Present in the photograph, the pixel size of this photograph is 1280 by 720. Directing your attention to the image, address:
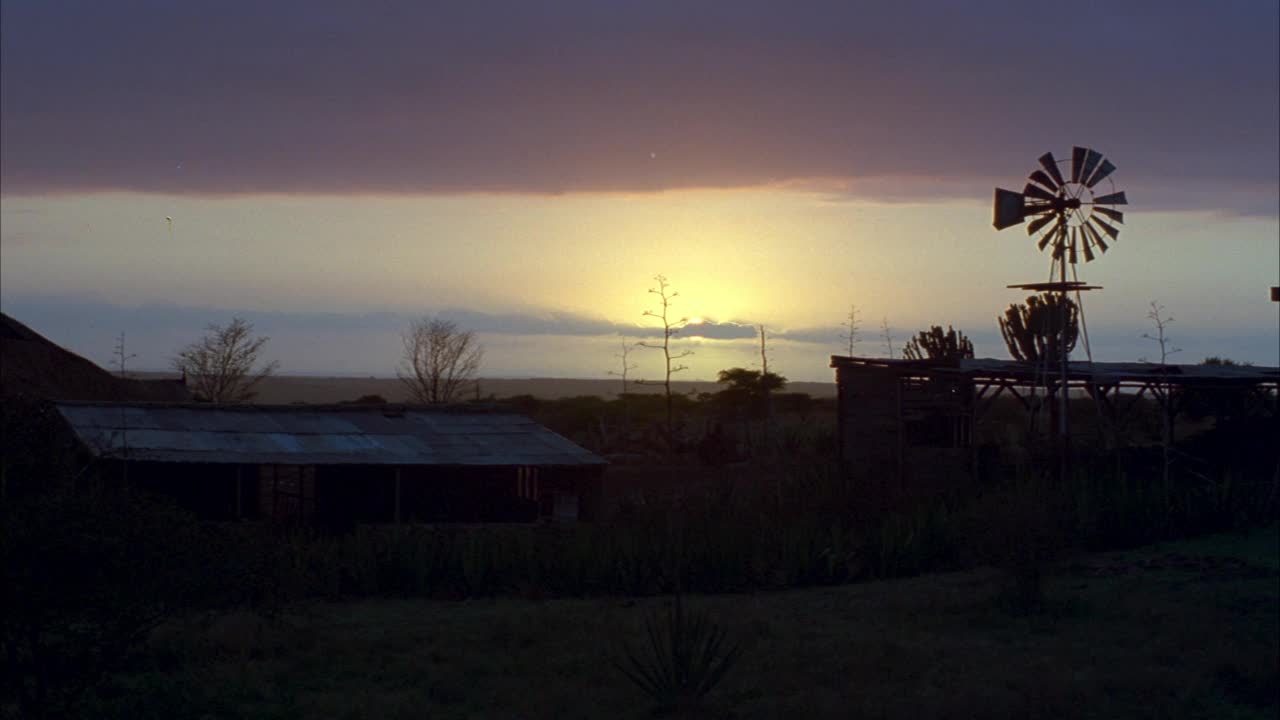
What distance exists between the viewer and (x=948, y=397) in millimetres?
26156

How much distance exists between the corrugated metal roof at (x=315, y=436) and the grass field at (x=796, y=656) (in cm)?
539

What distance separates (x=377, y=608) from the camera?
15.7 metres

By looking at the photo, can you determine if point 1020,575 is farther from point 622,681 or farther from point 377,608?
point 377,608

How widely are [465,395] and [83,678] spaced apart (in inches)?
1619

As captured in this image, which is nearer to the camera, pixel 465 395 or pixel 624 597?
pixel 624 597

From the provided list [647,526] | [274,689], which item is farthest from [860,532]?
[274,689]

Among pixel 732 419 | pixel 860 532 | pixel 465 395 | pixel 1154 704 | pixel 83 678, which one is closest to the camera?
pixel 83 678

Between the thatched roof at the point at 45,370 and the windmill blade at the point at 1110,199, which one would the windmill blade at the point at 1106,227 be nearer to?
the windmill blade at the point at 1110,199

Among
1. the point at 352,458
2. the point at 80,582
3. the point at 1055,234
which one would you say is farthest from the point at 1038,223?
the point at 80,582

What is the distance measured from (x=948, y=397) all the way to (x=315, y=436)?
532 inches

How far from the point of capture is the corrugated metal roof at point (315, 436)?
66.5ft

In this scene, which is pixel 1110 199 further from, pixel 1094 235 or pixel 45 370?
pixel 45 370

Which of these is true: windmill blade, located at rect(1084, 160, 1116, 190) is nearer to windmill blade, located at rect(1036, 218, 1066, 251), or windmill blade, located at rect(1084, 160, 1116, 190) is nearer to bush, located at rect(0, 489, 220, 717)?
windmill blade, located at rect(1036, 218, 1066, 251)

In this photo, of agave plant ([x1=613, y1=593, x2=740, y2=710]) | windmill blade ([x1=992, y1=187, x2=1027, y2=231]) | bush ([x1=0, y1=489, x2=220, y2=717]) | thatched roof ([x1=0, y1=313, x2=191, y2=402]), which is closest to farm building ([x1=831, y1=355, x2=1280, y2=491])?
windmill blade ([x1=992, y1=187, x2=1027, y2=231])
